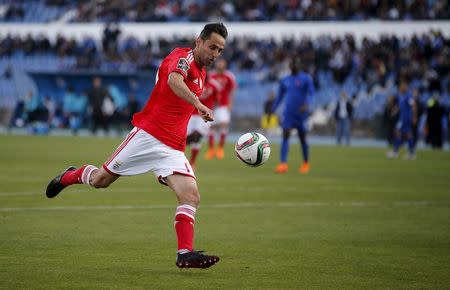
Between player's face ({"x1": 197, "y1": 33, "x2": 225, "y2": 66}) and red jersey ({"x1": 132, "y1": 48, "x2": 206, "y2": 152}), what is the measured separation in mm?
104

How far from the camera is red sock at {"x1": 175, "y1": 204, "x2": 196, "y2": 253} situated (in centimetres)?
858

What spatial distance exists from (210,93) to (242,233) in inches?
558

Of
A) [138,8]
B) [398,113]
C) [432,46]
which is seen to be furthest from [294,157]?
[138,8]

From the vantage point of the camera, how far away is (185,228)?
868 centimetres

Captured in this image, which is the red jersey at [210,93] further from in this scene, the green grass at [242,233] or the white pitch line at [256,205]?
the white pitch line at [256,205]

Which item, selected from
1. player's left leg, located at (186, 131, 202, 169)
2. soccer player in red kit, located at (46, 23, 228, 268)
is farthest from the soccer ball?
player's left leg, located at (186, 131, 202, 169)

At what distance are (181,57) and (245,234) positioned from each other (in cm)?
311

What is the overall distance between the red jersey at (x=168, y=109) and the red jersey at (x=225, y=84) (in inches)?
661

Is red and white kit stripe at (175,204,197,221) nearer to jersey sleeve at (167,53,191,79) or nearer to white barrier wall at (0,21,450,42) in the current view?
jersey sleeve at (167,53,191,79)

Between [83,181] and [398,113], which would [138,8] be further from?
[83,181]

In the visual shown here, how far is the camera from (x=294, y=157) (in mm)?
29766

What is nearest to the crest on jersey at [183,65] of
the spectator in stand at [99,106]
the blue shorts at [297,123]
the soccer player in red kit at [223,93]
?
the blue shorts at [297,123]

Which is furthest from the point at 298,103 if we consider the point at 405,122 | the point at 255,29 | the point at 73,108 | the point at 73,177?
the point at 255,29

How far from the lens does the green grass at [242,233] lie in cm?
834
